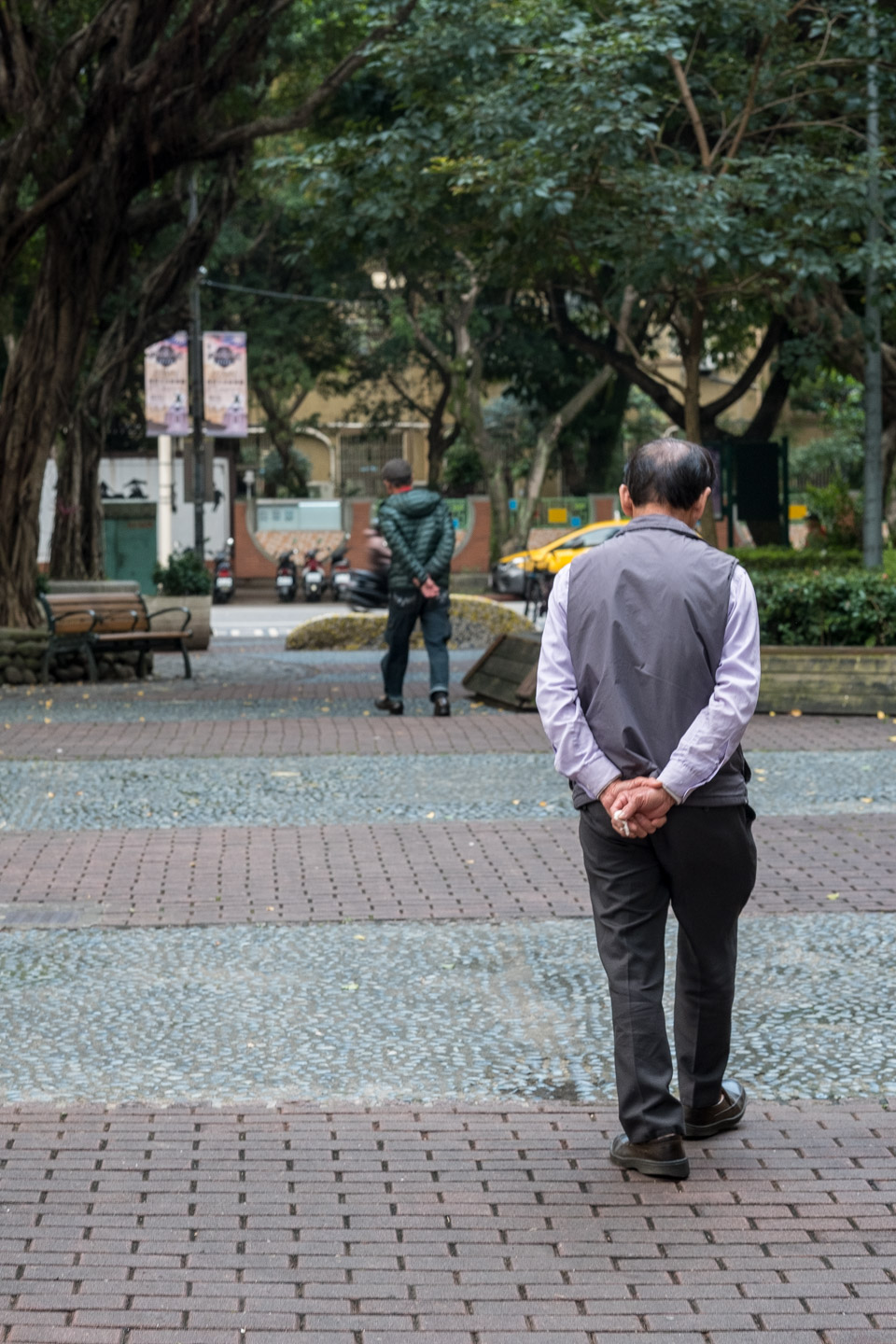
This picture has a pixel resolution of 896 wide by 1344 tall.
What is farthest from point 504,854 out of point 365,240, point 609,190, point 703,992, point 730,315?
point 730,315

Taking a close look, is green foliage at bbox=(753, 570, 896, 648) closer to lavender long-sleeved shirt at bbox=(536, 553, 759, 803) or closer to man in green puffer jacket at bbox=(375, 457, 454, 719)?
man in green puffer jacket at bbox=(375, 457, 454, 719)

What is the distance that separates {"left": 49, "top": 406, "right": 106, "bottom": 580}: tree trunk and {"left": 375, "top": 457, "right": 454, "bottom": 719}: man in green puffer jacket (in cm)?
1231

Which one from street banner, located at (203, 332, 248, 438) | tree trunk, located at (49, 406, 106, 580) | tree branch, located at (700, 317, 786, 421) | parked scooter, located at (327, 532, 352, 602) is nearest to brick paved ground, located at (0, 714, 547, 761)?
tree branch, located at (700, 317, 786, 421)

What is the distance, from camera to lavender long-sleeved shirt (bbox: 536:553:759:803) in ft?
12.5

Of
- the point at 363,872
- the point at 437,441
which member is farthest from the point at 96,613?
the point at 437,441

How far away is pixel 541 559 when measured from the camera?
112ft

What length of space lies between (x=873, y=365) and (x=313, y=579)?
21045 mm

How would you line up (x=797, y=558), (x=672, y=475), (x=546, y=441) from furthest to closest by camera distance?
1. (x=546, y=441)
2. (x=797, y=558)
3. (x=672, y=475)

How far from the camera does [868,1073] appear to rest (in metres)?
4.70

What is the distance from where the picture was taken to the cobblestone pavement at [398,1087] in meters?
3.35

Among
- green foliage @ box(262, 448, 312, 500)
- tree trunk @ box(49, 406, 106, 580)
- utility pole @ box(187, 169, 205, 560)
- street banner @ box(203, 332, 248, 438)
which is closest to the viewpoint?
tree trunk @ box(49, 406, 106, 580)

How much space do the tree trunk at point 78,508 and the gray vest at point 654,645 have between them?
20579 mm

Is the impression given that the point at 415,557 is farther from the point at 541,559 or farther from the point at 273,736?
the point at 541,559

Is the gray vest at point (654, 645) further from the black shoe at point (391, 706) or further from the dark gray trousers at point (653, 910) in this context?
the black shoe at point (391, 706)
